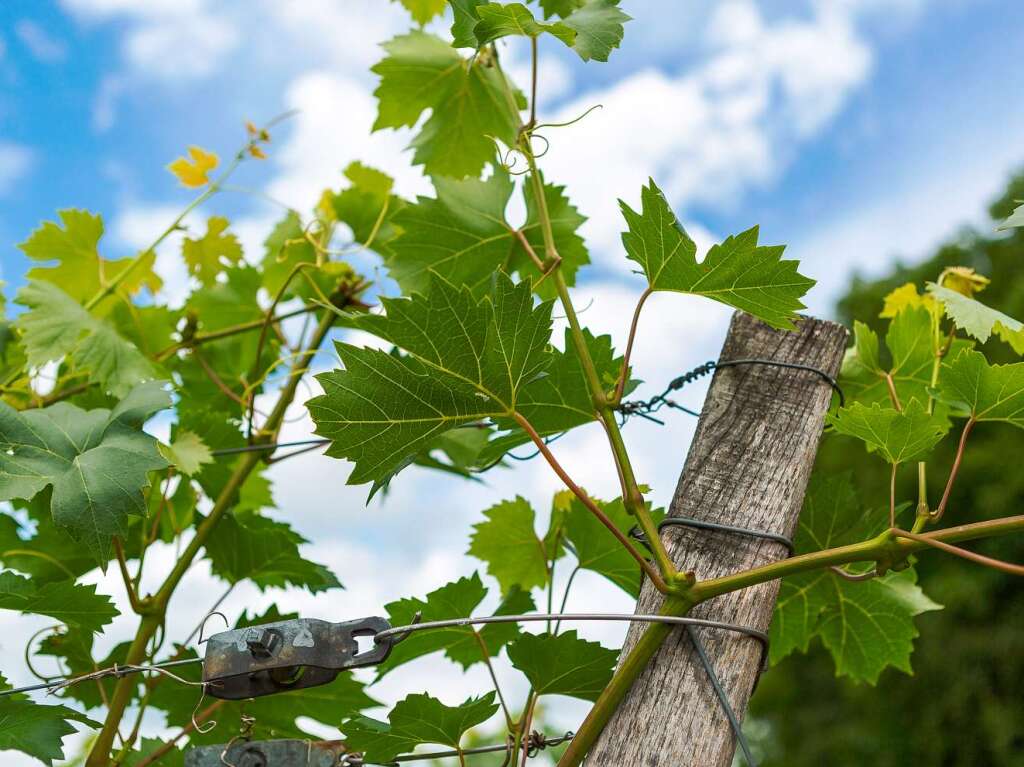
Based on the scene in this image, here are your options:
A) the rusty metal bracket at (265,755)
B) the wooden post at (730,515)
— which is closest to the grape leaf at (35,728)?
the rusty metal bracket at (265,755)

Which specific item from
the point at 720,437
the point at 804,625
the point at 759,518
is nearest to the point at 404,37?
the point at 720,437

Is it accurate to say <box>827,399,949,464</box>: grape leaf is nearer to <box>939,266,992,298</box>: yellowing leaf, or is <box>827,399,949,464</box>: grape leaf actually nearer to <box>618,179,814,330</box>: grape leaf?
<box>618,179,814,330</box>: grape leaf

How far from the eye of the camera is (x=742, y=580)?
93 cm

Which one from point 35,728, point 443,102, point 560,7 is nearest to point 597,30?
point 560,7

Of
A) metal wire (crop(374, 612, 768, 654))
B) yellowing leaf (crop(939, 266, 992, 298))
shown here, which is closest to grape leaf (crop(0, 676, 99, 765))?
metal wire (crop(374, 612, 768, 654))

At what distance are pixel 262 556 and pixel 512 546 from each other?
35 cm

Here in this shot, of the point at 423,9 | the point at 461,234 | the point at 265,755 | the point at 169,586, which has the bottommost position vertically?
the point at 265,755

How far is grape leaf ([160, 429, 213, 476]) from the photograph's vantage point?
130 cm

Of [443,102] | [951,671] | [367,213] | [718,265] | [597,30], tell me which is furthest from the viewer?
[951,671]

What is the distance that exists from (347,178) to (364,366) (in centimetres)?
96

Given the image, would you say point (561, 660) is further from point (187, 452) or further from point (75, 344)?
point (75, 344)

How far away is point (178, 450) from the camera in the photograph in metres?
1.34

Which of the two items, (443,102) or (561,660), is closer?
(561,660)

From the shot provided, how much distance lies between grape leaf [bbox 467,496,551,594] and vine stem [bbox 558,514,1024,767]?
0.40 metres
